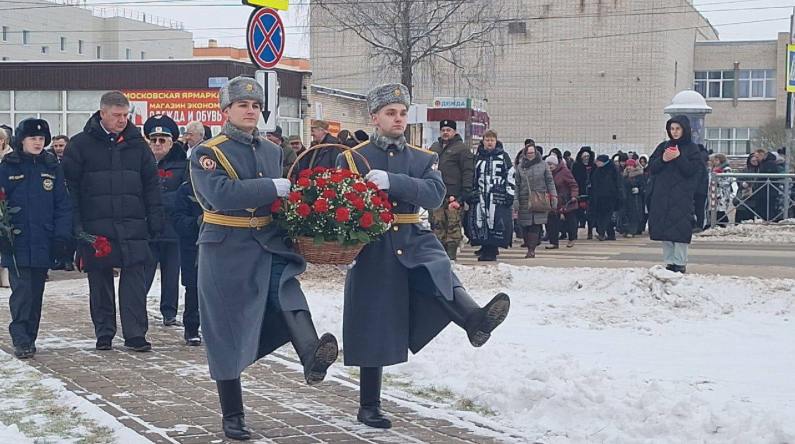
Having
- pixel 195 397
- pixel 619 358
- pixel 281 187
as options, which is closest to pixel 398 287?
pixel 281 187

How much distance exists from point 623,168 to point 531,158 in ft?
21.8

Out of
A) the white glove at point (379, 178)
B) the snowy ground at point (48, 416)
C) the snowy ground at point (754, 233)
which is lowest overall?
the snowy ground at point (48, 416)

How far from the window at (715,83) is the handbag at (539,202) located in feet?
172

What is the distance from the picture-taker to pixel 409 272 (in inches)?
276

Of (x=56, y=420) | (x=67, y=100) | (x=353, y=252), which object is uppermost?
(x=67, y=100)

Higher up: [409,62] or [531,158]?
[409,62]

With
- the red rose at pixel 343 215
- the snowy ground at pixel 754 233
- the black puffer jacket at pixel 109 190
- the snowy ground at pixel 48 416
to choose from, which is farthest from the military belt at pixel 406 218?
the snowy ground at pixel 754 233

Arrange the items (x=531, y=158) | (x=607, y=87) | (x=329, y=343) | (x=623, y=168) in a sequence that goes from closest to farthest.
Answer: (x=329, y=343) < (x=531, y=158) < (x=623, y=168) < (x=607, y=87)

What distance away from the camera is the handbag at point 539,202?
59.0ft

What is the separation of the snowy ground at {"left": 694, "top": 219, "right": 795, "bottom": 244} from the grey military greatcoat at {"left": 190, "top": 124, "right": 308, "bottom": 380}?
16.1 metres

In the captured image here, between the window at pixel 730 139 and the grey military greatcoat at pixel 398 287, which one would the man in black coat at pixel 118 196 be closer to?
the grey military greatcoat at pixel 398 287

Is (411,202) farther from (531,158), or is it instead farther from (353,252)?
(531,158)

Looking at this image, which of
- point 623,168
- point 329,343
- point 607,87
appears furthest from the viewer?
point 607,87

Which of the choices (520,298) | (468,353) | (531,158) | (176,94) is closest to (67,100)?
(176,94)
